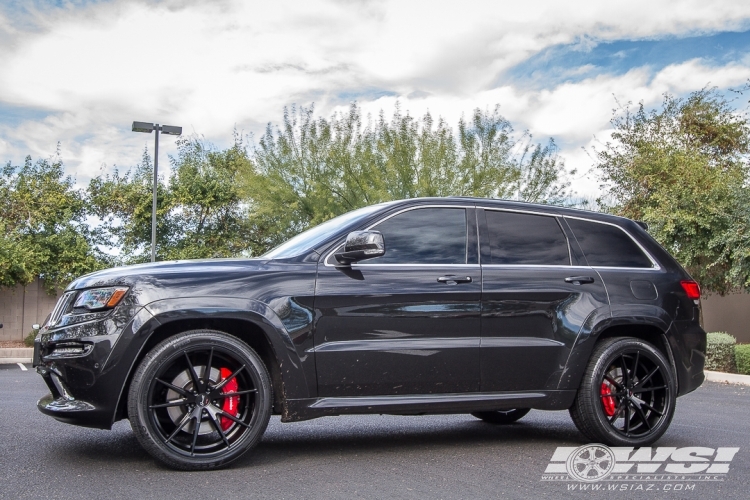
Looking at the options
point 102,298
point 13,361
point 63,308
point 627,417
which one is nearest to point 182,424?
point 102,298

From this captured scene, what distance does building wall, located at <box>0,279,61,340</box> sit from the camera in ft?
85.2

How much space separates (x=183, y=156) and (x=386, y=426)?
1118 inches

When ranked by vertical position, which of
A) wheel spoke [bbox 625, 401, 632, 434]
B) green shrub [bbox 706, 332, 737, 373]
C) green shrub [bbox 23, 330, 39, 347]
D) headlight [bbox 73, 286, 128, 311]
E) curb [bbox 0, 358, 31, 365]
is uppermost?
headlight [bbox 73, 286, 128, 311]

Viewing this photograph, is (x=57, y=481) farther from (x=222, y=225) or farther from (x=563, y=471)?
(x=222, y=225)

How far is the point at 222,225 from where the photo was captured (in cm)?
3203

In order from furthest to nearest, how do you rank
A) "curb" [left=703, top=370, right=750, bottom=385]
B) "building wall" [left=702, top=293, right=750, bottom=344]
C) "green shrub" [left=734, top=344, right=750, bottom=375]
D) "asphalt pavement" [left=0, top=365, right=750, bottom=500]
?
"building wall" [left=702, top=293, right=750, bottom=344] < "green shrub" [left=734, top=344, right=750, bottom=375] < "curb" [left=703, top=370, right=750, bottom=385] < "asphalt pavement" [left=0, top=365, right=750, bottom=500]

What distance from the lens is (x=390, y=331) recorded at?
215 inches

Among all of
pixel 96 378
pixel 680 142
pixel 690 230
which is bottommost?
pixel 96 378

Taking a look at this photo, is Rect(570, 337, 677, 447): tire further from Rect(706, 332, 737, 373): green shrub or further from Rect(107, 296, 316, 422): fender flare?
Rect(706, 332, 737, 373): green shrub

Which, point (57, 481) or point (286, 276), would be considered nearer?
point (57, 481)

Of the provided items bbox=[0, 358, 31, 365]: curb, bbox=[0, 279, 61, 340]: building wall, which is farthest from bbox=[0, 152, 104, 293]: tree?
bbox=[0, 358, 31, 365]: curb

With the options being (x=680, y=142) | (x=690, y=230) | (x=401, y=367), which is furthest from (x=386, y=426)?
(x=680, y=142)

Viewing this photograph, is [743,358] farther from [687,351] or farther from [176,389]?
[176,389]

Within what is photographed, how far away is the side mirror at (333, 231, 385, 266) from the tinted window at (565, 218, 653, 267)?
187cm
